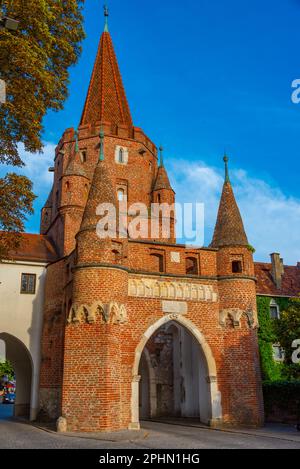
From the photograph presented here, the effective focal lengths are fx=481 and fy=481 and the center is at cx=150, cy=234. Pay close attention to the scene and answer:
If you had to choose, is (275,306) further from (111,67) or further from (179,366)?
(111,67)

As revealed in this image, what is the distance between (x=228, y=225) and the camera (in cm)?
2234

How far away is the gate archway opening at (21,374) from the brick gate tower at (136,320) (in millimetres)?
3716

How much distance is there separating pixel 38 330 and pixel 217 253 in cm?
992

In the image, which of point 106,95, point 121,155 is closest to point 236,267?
point 121,155

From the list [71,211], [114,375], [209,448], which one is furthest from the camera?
[71,211]

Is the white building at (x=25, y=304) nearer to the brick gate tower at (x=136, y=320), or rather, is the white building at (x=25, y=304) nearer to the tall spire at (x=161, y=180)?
the brick gate tower at (x=136, y=320)

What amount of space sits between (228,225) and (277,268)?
12572 mm

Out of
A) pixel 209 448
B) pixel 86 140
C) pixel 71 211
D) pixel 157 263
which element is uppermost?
pixel 86 140

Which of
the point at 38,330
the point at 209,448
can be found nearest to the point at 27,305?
the point at 38,330

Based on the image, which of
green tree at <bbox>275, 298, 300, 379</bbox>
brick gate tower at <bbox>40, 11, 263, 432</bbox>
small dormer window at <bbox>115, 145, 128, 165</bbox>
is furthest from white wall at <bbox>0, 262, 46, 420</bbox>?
green tree at <bbox>275, 298, 300, 379</bbox>

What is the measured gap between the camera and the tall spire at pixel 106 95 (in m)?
33.2

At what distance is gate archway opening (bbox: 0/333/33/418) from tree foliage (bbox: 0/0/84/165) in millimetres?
14643

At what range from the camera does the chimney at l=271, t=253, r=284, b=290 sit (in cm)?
3281

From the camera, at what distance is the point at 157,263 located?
22.5 meters
